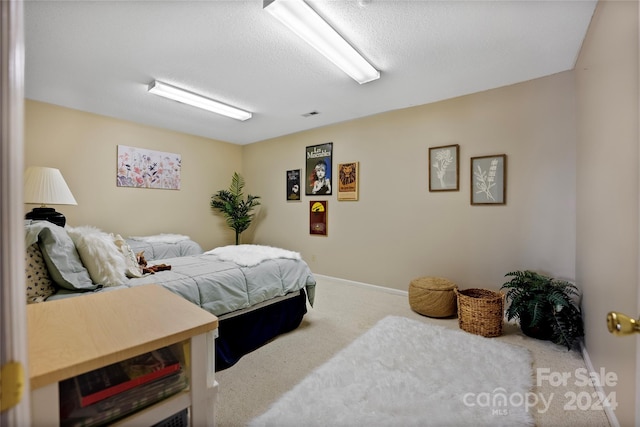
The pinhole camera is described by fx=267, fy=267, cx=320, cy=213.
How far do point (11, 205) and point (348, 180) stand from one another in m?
3.68

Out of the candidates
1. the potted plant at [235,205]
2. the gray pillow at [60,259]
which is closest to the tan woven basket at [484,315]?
the gray pillow at [60,259]

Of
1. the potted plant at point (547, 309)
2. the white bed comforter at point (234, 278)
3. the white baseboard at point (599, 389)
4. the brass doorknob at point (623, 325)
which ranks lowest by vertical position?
the white baseboard at point (599, 389)

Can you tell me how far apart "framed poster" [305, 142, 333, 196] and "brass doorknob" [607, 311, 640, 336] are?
11.8 ft

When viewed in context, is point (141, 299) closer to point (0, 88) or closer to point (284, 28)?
point (0, 88)

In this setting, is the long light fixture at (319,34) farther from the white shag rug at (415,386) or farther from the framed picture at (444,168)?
the white shag rug at (415,386)

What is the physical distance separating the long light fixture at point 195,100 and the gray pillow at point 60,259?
181 centimetres

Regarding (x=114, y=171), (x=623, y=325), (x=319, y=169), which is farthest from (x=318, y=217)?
(x=623, y=325)

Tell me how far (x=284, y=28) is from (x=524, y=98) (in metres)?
2.40

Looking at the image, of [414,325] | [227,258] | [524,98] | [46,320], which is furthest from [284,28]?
[414,325]

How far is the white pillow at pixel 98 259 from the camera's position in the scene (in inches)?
66.0

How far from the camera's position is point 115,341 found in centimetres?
69

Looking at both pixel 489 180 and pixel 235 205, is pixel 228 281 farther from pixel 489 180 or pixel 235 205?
pixel 235 205

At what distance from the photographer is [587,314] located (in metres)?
1.96

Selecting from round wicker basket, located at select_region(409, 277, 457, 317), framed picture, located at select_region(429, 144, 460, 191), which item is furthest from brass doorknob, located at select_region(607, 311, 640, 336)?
framed picture, located at select_region(429, 144, 460, 191)
